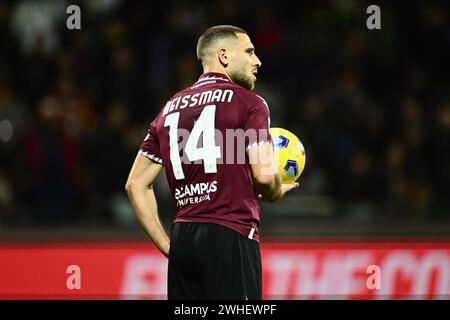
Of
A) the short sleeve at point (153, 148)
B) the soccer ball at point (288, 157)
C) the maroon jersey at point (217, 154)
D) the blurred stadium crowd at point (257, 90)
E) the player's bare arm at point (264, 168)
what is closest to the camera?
the player's bare arm at point (264, 168)

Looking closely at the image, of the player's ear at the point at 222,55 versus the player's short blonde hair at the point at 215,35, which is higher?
the player's short blonde hair at the point at 215,35

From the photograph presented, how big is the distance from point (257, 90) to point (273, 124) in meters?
0.73

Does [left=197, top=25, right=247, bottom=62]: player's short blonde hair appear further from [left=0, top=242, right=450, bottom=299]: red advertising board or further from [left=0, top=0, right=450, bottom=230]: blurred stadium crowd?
[left=0, top=0, right=450, bottom=230]: blurred stadium crowd

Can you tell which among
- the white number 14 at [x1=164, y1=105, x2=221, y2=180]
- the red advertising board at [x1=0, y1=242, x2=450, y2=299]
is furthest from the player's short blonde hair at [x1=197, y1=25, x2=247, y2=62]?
the red advertising board at [x1=0, y1=242, x2=450, y2=299]

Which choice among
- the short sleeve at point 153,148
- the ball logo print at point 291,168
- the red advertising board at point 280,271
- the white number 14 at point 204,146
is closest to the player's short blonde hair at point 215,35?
the white number 14 at point 204,146

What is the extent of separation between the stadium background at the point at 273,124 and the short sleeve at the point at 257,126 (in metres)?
3.71

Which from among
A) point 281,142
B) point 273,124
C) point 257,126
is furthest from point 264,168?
point 273,124

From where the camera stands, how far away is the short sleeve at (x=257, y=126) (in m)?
4.64

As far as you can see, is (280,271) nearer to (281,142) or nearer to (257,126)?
(281,142)

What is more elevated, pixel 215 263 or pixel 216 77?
pixel 216 77

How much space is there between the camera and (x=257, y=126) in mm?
4668

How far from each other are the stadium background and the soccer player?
3.41 metres

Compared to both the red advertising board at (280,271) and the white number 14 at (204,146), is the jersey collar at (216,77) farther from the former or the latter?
the red advertising board at (280,271)

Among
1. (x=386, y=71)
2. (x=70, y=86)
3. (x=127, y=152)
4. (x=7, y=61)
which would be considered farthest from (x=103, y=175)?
(x=386, y=71)
